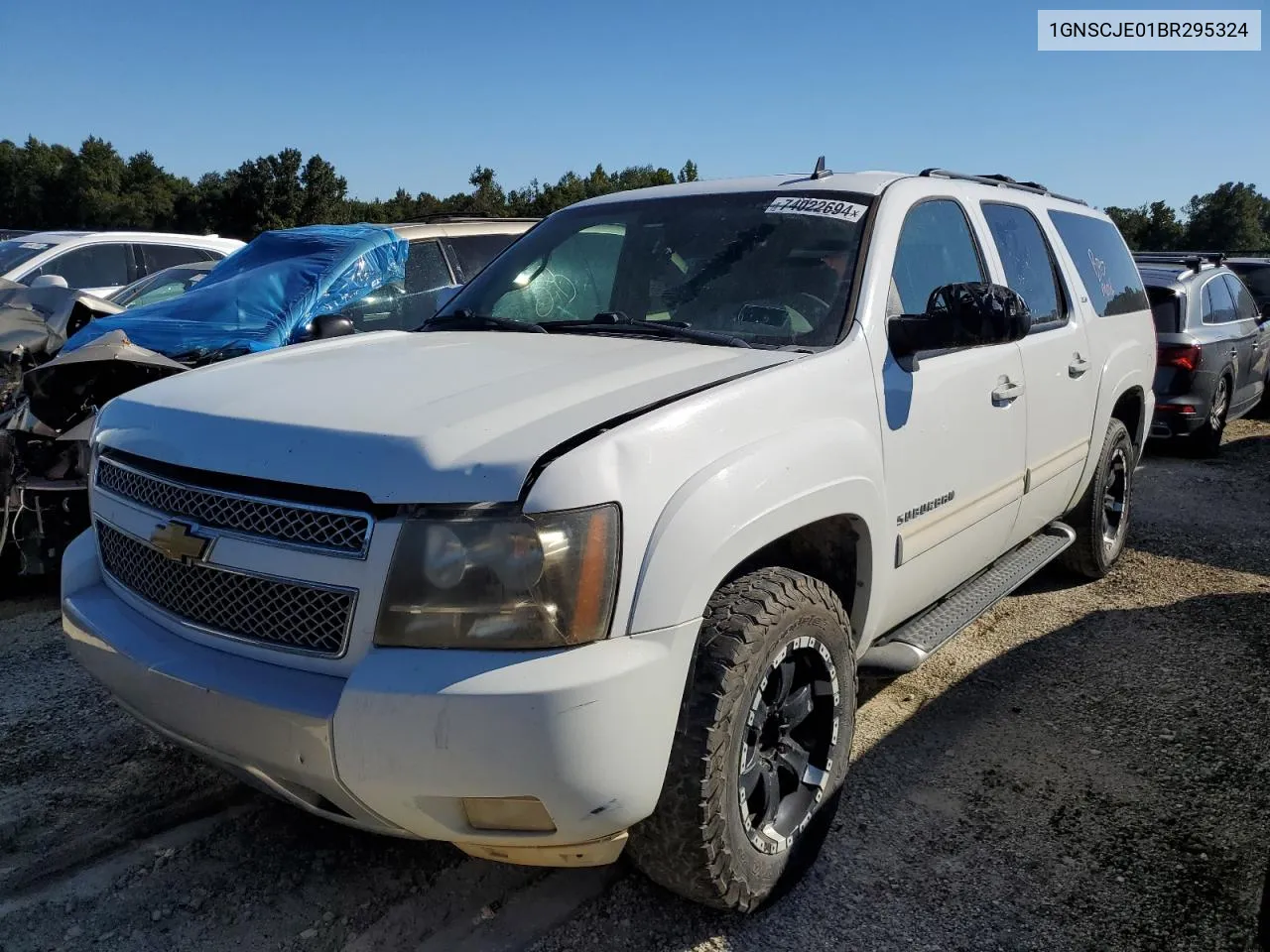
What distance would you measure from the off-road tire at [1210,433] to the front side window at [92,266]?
10.8 meters

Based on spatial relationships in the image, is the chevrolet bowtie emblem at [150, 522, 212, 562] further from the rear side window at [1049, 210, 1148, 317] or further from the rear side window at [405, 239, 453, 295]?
the rear side window at [405, 239, 453, 295]

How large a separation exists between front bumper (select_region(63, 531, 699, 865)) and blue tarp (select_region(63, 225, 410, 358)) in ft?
12.7

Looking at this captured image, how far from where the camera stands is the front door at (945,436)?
300 cm

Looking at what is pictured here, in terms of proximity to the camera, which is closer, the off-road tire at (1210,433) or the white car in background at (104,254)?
the off-road tire at (1210,433)

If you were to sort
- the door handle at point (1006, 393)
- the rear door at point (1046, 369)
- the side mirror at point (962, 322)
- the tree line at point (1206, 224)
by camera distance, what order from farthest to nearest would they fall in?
the tree line at point (1206, 224) → the rear door at point (1046, 369) → the door handle at point (1006, 393) → the side mirror at point (962, 322)

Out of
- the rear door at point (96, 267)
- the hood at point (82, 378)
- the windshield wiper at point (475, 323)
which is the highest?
the rear door at point (96, 267)

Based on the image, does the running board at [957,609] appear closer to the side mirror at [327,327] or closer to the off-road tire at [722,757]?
the off-road tire at [722,757]

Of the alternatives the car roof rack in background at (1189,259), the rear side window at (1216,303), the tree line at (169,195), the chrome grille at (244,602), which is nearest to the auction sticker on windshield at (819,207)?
the chrome grille at (244,602)

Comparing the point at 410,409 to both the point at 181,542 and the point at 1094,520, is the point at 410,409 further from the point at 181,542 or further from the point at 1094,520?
the point at 1094,520

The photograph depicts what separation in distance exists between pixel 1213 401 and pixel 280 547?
29.4 ft

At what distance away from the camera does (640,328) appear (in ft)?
10.1

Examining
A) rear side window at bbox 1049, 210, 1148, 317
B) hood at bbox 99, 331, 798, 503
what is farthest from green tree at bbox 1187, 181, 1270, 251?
hood at bbox 99, 331, 798, 503

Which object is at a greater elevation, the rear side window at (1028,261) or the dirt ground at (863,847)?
the rear side window at (1028,261)

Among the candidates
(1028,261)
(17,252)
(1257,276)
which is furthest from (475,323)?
(1257,276)
